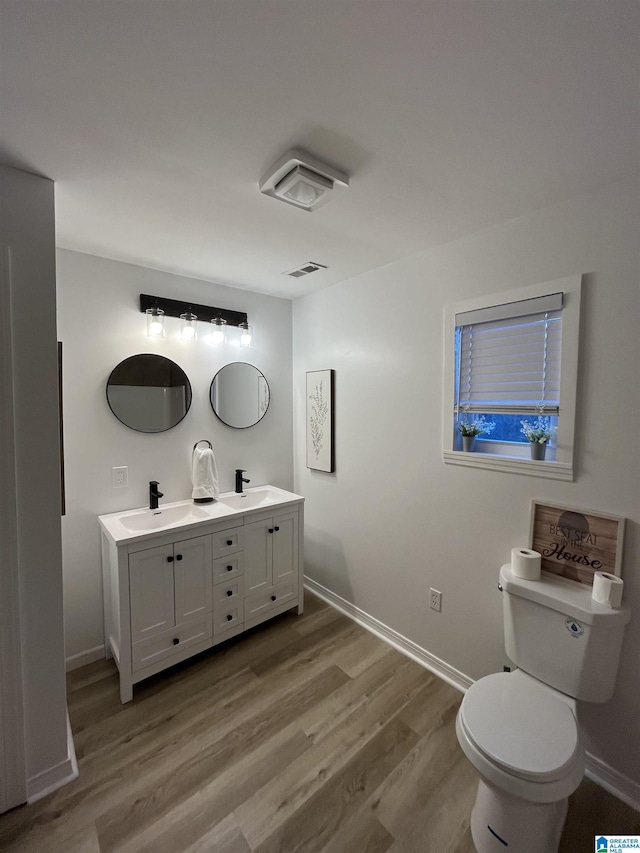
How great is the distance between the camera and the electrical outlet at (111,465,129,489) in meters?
2.23

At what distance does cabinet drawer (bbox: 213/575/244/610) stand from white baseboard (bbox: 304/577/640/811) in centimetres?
80

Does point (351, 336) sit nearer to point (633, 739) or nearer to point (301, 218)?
point (301, 218)

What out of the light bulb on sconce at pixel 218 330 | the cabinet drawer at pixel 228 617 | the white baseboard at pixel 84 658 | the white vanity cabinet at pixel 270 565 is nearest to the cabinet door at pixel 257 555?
the white vanity cabinet at pixel 270 565

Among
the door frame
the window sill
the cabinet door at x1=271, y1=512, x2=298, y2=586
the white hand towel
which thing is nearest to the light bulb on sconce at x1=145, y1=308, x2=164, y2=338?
the white hand towel

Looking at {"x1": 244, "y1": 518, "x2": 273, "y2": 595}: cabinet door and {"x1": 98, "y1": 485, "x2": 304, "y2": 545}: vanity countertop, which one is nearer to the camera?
{"x1": 98, "y1": 485, "x2": 304, "y2": 545}: vanity countertop

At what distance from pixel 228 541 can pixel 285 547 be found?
46 centimetres

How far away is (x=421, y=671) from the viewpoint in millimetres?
2098

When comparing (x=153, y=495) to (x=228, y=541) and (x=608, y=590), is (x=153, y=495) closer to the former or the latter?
(x=228, y=541)

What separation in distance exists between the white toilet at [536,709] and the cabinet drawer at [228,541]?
1414 mm

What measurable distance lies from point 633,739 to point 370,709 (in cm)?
107

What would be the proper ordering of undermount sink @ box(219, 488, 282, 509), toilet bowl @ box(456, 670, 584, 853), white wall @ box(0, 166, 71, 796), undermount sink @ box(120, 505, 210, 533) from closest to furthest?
toilet bowl @ box(456, 670, 584, 853)
white wall @ box(0, 166, 71, 796)
undermount sink @ box(120, 505, 210, 533)
undermount sink @ box(219, 488, 282, 509)

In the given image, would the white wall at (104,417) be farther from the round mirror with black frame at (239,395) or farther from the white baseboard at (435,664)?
the white baseboard at (435,664)

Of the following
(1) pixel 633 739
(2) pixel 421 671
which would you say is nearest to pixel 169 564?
(2) pixel 421 671

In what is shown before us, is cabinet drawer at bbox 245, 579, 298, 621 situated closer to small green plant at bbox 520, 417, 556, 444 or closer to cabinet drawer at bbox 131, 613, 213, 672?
cabinet drawer at bbox 131, 613, 213, 672
